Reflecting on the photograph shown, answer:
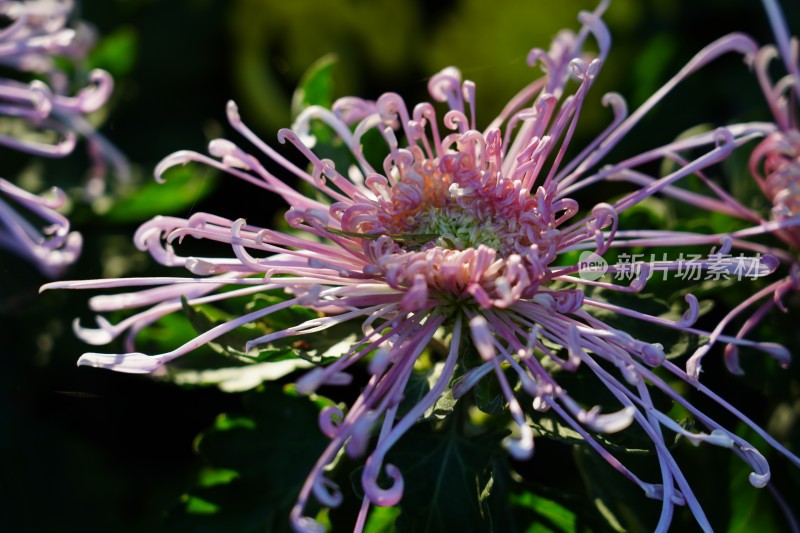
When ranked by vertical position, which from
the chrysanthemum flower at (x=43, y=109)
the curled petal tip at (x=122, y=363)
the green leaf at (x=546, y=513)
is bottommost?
the green leaf at (x=546, y=513)

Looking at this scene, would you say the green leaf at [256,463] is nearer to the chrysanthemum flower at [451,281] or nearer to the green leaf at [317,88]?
the chrysanthemum flower at [451,281]

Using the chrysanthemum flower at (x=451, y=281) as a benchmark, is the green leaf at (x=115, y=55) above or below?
above

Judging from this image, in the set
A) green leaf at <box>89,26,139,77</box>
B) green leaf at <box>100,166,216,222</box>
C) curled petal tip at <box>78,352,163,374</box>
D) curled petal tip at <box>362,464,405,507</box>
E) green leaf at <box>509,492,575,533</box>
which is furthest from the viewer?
green leaf at <box>89,26,139,77</box>

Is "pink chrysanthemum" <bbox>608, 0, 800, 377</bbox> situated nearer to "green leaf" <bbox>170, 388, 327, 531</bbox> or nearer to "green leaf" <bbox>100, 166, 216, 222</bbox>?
"green leaf" <bbox>170, 388, 327, 531</bbox>

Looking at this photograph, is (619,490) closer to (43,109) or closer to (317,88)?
(317,88)

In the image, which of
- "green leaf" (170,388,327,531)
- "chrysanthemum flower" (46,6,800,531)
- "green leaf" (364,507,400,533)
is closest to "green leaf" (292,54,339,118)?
"chrysanthemum flower" (46,6,800,531)

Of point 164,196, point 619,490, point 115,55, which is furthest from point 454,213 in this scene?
point 115,55

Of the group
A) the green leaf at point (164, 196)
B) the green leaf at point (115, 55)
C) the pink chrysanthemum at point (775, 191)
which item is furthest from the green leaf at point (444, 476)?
the green leaf at point (115, 55)
